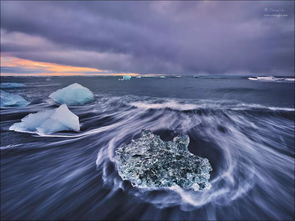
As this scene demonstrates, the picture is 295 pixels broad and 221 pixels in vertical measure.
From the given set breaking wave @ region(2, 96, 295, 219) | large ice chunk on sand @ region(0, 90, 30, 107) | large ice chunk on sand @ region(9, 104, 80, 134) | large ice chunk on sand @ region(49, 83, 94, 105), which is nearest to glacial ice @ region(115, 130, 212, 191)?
breaking wave @ region(2, 96, 295, 219)

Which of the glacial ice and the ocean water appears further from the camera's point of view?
the glacial ice

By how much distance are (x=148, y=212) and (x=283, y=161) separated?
4445mm

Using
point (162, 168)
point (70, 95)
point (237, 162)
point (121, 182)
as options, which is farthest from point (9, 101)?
point (237, 162)

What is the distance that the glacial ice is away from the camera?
8.73 ft

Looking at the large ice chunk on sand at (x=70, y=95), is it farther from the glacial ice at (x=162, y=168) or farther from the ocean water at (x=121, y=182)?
the glacial ice at (x=162, y=168)

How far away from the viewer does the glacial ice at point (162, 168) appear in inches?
105

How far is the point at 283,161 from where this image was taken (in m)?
4.01

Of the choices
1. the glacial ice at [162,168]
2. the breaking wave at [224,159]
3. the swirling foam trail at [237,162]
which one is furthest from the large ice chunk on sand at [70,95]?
the glacial ice at [162,168]

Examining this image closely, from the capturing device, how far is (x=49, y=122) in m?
5.43

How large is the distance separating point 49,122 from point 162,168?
5118mm

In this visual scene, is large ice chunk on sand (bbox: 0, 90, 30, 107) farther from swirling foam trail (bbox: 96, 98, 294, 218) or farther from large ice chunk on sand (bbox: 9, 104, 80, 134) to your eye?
swirling foam trail (bbox: 96, 98, 294, 218)

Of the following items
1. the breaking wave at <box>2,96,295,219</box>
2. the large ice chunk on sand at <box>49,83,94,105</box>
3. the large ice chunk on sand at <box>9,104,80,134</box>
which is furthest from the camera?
the large ice chunk on sand at <box>49,83,94,105</box>

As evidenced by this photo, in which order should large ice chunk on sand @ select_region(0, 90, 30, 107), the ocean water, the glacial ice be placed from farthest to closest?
large ice chunk on sand @ select_region(0, 90, 30, 107)
the glacial ice
the ocean water

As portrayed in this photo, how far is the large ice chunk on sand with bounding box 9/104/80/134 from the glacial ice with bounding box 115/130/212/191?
138 inches
